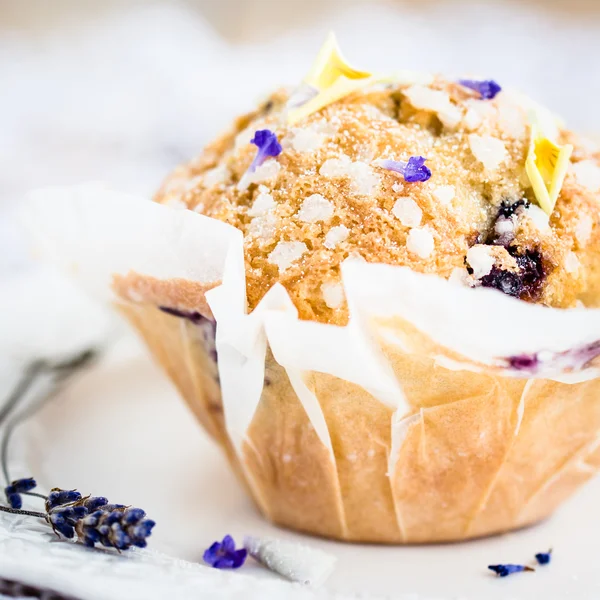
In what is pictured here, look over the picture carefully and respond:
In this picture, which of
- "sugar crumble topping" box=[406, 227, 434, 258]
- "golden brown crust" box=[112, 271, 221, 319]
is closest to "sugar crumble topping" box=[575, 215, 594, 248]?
"sugar crumble topping" box=[406, 227, 434, 258]

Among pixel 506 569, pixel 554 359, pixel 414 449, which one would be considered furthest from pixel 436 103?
pixel 506 569

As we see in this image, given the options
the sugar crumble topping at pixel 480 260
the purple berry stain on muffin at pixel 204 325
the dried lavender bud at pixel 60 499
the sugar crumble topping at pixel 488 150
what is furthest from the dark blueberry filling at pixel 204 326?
the sugar crumble topping at pixel 488 150

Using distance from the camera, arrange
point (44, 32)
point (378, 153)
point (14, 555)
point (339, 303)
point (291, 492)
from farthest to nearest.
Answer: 1. point (44, 32)
2. point (291, 492)
3. point (378, 153)
4. point (339, 303)
5. point (14, 555)

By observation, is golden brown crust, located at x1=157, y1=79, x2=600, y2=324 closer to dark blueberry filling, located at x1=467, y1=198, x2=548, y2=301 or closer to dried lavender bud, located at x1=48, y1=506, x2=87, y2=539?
dark blueberry filling, located at x1=467, y1=198, x2=548, y2=301

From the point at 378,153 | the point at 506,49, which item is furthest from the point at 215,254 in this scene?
the point at 506,49

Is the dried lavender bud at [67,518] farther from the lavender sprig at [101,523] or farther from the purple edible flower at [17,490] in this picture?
the purple edible flower at [17,490]

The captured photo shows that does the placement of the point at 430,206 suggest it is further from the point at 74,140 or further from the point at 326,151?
the point at 74,140
